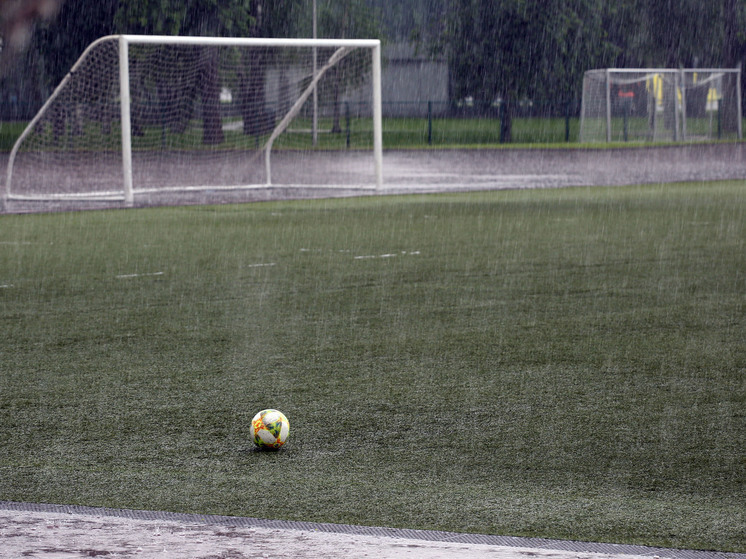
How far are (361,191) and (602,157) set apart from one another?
1210cm

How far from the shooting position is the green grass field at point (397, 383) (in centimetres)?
357

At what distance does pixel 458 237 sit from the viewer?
11.7m

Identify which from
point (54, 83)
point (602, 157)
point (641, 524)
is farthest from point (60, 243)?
point (54, 83)

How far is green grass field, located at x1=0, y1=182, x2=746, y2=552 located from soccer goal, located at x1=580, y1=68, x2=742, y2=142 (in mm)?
26614

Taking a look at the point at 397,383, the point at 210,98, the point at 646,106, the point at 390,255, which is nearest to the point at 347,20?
the point at 646,106

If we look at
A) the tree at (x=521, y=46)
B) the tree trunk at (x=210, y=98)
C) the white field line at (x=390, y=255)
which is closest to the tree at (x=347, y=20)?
the tree at (x=521, y=46)

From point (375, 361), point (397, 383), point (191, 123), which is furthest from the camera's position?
point (191, 123)

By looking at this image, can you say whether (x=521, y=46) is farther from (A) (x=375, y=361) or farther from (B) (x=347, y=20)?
(A) (x=375, y=361)

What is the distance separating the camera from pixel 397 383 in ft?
17.3

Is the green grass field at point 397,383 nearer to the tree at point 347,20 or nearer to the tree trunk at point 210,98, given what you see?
the tree trunk at point 210,98

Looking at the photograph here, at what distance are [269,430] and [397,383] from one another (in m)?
1.22

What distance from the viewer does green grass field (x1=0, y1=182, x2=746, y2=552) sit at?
3572 millimetres

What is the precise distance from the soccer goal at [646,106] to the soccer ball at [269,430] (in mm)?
33243

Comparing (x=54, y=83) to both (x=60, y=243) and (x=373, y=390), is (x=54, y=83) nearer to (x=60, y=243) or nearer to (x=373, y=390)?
(x=60, y=243)
